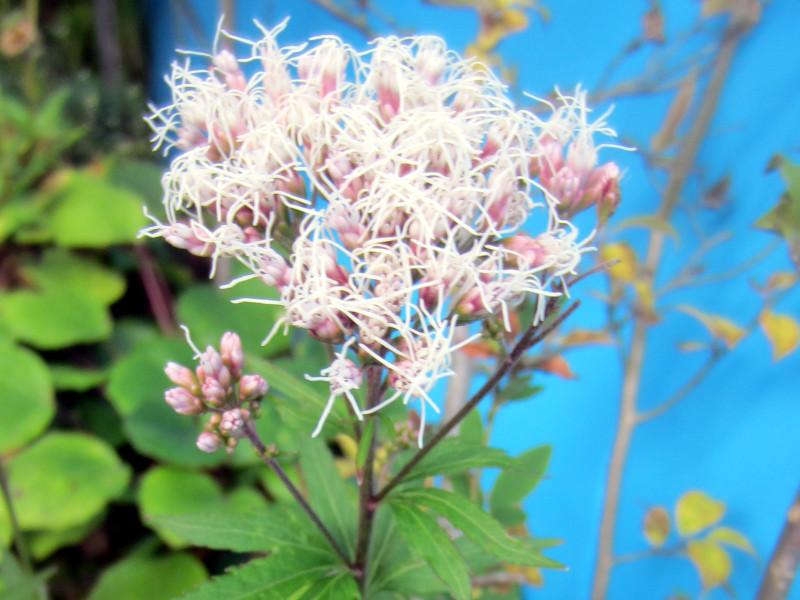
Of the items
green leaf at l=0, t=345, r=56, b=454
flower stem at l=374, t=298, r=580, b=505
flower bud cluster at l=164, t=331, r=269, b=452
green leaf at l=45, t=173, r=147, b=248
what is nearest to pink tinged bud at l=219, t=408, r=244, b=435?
flower bud cluster at l=164, t=331, r=269, b=452

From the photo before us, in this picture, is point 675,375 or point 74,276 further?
point 74,276

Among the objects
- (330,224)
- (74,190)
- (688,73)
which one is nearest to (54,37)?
(74,190)

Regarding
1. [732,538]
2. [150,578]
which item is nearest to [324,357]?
[150,578]

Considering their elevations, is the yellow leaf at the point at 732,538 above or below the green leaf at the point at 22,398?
above

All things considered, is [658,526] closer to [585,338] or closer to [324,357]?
[585,338]

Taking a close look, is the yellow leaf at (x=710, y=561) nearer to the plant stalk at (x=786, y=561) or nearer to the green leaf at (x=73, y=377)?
the plant stalk at (x=786, y=561)

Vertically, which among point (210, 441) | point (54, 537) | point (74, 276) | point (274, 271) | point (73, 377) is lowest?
point (54, 537)

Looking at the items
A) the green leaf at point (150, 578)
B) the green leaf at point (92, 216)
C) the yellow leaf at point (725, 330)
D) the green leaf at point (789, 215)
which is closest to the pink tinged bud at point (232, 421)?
the green leaf at point (789, 215)
